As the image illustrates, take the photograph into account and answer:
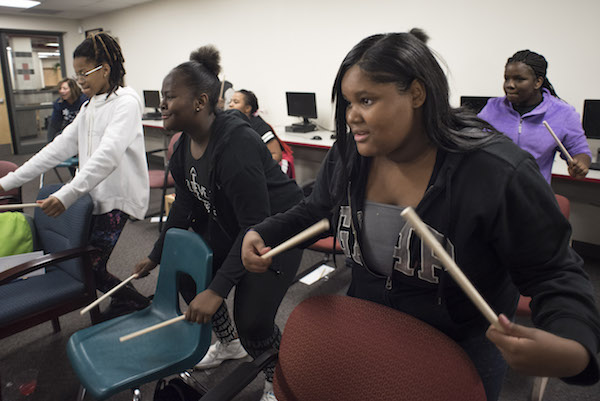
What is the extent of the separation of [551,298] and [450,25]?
399cm

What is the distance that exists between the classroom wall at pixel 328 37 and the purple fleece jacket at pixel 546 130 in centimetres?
43

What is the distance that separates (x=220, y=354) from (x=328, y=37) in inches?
163

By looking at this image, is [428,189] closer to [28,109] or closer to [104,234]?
[104,234]

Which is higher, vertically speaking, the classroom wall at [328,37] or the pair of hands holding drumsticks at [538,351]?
the classroom wall at [328,37]

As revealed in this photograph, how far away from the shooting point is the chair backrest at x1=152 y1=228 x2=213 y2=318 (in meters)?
1.44

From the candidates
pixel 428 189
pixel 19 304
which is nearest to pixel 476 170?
pixel 428 189

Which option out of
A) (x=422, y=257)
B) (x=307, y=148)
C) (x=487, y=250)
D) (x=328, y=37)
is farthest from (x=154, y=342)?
(x=328, y=37)

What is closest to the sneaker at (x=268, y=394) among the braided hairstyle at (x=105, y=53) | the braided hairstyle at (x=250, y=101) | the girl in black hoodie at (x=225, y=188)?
the girl in black hoodie at (x=225, y=188)

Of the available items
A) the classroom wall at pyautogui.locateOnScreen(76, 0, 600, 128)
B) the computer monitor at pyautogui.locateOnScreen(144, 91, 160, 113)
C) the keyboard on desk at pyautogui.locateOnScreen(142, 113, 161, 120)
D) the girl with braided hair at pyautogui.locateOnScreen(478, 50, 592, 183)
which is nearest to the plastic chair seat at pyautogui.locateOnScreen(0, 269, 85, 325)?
the classroom wall at pyautogui.locateOnScreen(76, 0, 600, 128)

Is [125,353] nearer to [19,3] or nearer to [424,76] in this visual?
[424,76]

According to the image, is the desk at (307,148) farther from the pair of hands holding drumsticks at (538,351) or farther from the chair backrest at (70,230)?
the pair of hands holding drumsticks at (538,351)

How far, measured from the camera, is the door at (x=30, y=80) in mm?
7996

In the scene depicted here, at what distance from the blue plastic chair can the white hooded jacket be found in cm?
47

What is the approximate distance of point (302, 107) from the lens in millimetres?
5180
